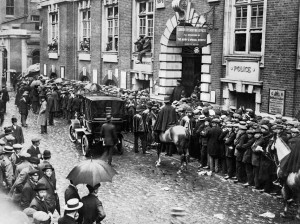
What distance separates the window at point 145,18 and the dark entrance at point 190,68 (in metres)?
2.62

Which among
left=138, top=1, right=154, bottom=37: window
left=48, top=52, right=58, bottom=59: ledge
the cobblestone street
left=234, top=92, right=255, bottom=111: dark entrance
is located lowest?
the cobblestone street

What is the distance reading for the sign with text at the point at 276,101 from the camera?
53.8 feet

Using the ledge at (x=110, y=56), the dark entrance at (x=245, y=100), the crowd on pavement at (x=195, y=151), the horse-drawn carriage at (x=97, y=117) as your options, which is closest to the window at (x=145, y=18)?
the ledge at (x=110, y=56)

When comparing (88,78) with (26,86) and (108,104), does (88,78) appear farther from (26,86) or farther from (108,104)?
(108,104)

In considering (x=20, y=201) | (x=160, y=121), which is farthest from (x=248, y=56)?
(x=20, y=201)

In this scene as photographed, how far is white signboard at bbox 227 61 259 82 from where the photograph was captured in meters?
17.6

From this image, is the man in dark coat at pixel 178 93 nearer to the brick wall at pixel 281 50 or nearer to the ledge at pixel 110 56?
the brick wall at pixel 281 50

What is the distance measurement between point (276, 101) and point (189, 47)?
303 inches

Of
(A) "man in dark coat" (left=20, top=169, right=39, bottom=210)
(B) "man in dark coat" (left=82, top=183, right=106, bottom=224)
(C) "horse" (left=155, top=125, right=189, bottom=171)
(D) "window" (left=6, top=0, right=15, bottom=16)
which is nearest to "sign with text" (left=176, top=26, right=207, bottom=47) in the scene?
(C) "horse" (left=155, top=125, right=189, bottom=171)

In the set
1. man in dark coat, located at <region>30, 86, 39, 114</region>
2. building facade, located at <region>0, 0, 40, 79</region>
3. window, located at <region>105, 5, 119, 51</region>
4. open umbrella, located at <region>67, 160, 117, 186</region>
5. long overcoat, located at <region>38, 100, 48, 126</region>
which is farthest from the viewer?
A: building facade, located at <region>0, 0, 40, 79</region>

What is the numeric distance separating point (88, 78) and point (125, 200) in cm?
2132

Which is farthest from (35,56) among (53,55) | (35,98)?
(35,98)

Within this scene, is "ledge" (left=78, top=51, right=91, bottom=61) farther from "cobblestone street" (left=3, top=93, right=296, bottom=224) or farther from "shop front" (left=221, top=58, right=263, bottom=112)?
"cobblestone street" (left=3, top=93, right=296, bottom=224)

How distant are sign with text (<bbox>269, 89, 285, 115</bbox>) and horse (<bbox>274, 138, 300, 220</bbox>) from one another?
5.38m
